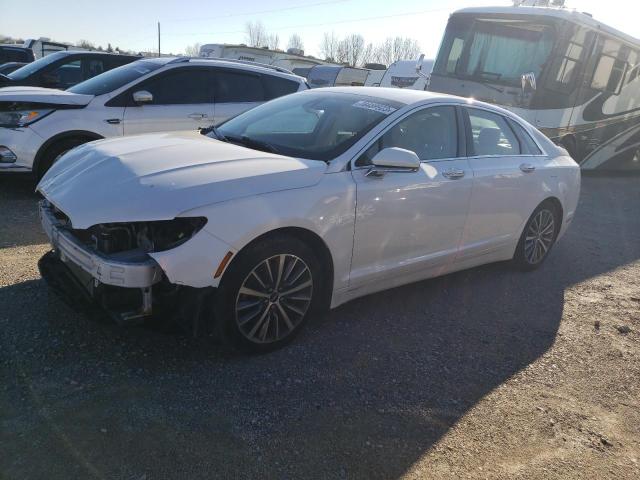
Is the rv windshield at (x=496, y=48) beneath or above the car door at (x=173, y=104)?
above

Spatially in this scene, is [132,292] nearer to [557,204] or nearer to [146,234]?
[146,234]

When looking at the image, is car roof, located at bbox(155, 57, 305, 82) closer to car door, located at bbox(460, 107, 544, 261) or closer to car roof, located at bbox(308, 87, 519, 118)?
car roof, located at bbox(308, 87, 519, 118)

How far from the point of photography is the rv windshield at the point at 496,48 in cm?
1002

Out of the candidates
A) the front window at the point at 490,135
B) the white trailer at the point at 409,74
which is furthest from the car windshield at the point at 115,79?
the white trailer at the point at 409,74

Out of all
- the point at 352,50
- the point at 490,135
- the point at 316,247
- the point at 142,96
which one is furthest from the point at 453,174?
the point at 352,50

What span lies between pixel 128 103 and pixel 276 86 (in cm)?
218

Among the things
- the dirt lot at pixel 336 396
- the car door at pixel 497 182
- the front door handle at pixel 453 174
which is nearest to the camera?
the dirt lot at pixel 336 396

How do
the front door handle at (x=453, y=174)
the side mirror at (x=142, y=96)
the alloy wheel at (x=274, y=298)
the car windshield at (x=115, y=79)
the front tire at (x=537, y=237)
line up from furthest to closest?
the car windshield at (x=115, y=79)
the side mirror at (x=142, y=96)
the front tire at (x=537, y=237)
the front door handle at (x=453, y=174)
the alloy wheel at (x=274, y=298)

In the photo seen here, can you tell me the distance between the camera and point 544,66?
10.0 meters

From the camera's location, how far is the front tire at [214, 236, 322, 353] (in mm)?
3002

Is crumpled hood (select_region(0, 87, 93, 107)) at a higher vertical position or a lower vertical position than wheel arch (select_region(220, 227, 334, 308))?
higher

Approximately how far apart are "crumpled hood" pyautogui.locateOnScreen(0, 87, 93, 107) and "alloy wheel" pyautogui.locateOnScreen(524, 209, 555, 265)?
532cm

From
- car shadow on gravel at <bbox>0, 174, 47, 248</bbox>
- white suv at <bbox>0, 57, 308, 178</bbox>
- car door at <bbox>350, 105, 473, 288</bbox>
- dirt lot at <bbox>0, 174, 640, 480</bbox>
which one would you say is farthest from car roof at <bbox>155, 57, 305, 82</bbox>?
car door at <bbox>350, 105, 473, 288</bbox>

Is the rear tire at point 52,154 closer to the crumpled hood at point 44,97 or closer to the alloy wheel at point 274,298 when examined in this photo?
the crumpled hood at point 44,97
